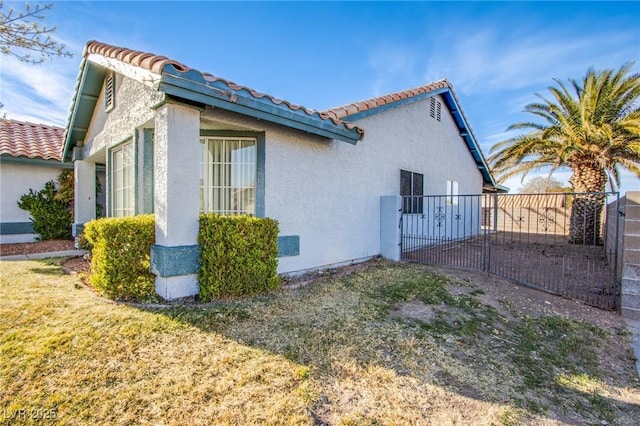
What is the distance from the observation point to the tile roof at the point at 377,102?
8.31 metres

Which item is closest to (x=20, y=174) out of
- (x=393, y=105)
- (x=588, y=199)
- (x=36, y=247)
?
(x=36, y=247)

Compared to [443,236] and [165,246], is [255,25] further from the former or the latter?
[443,236]

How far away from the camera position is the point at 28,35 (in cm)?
566

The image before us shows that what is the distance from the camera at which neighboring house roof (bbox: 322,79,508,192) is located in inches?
345

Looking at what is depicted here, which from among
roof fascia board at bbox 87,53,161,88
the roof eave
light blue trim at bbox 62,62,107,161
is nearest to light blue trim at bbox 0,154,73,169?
light blue trim at bbox 62,62,107,161

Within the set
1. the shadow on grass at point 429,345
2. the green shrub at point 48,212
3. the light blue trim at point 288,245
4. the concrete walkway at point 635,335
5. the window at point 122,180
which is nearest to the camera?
the shadow on grass at point 429,345

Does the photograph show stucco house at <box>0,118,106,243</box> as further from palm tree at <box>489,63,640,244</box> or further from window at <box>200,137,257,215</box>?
palm tree at <box>489,63,640,244</box>

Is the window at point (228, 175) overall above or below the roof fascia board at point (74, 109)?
below

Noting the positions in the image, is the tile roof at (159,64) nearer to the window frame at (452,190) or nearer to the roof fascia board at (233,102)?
the roof fascia board at (233,102)

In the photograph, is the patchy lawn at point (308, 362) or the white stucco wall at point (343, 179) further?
the white stucco wall at point (343, 179)

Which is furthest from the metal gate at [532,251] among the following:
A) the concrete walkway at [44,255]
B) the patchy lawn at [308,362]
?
the concrete walkway at [44,255]

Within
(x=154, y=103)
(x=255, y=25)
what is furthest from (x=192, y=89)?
(x=255, y=25)

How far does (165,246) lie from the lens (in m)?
5.13

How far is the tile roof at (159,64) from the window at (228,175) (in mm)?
1272
